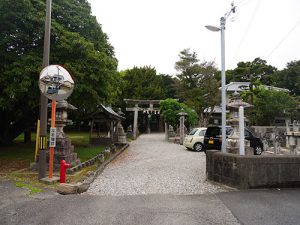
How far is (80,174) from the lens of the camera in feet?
28.0

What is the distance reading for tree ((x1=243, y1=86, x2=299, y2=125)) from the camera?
24062 millimetres

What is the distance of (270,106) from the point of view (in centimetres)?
2419

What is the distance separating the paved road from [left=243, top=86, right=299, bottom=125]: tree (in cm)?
1967

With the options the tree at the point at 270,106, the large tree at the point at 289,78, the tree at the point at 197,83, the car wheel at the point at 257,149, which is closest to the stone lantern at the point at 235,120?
the car wheel at the point at 257,149

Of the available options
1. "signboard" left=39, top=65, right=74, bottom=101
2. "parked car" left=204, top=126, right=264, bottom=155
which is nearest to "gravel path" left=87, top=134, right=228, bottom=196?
"signboard" left=39, top=65, right=74, bottom=101

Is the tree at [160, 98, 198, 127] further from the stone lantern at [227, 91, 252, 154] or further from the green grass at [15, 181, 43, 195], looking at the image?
the green grass at [15, 181, 43, 195]

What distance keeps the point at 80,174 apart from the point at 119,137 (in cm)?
1161

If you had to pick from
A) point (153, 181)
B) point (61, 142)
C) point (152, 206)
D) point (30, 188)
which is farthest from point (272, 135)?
point (30, 188)

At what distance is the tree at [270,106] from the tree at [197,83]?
12.4 ft

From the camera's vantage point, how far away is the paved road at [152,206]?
440 cm

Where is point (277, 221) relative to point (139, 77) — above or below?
below

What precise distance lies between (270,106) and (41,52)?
67.8 ft

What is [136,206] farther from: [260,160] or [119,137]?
[119,137]

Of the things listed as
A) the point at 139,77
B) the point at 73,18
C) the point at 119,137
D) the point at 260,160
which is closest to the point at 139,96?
the point at 139,77
